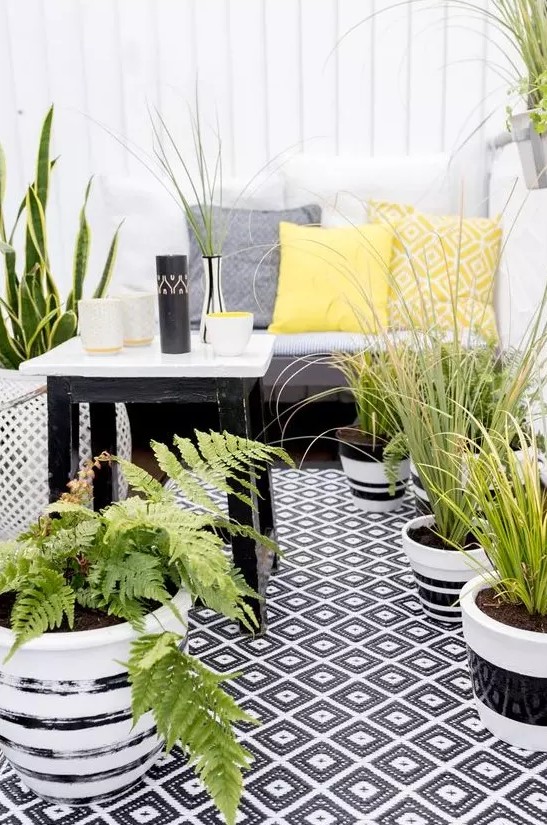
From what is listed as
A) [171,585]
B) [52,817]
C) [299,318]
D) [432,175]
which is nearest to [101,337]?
[171,585]

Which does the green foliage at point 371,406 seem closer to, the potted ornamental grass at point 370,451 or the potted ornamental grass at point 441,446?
the potted ornamental grass at point 370,451

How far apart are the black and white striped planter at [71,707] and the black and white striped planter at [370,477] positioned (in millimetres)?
1234

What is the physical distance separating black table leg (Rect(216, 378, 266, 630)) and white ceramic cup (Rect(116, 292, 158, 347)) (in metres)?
0.30

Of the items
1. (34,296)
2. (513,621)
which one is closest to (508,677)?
(513,621)

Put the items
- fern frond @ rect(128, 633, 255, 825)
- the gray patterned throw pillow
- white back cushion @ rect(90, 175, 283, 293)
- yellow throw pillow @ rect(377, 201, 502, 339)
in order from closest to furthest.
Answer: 1. fern frond @ rect(128, 633, 255, 825)
2. yellow throw pillow @ rect(377, 201, 502, 339)
3. the gray patterned throw pillow
4. white back cushion @ rect(90, 175, 283, 293)

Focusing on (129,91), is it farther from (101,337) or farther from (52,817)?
(52,817)

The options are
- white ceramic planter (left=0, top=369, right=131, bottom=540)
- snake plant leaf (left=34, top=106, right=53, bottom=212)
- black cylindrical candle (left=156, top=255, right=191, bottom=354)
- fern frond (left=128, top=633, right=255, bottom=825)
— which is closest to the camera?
fern frond (left=128, top=633, right=255, bottom=825)

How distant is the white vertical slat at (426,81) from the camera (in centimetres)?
335

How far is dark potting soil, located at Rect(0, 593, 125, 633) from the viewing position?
1236mm

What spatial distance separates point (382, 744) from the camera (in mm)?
1446

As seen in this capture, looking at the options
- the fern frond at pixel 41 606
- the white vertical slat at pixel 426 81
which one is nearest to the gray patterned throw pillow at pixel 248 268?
the white vertical slat at pixel 426 81

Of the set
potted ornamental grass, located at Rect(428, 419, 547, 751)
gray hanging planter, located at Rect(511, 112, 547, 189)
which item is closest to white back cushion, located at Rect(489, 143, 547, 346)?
gray hanging planter, located at Rect(511, 112, 547, 189)

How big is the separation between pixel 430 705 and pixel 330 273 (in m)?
1.79

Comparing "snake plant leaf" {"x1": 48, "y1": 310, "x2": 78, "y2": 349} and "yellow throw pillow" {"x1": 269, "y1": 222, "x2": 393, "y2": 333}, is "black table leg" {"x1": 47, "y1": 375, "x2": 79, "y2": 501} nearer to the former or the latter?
"snake plant leaf" {"x1": 48, "y1": 310, "x2": 78, "y2": 349}
